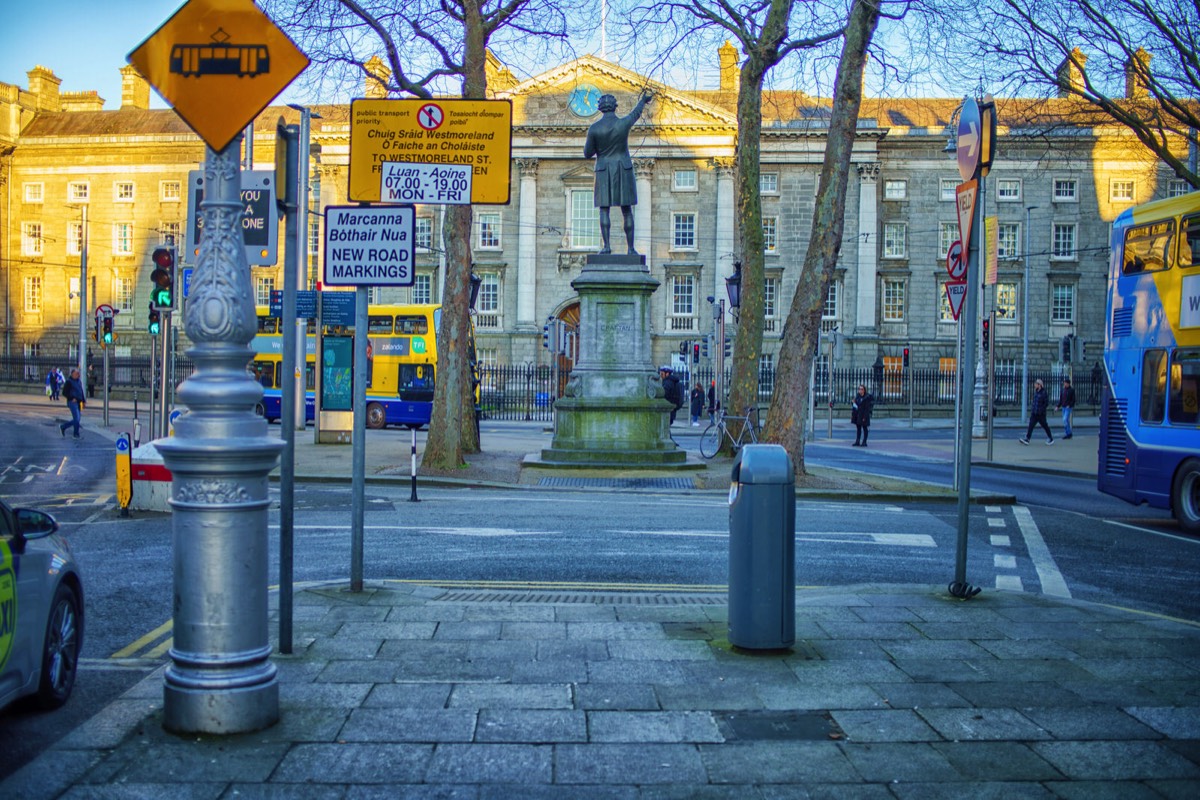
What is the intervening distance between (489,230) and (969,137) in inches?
2284

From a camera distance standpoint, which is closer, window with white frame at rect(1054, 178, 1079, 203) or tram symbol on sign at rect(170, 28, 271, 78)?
tram symbol on sign at rect(170, 28, 271, 78)

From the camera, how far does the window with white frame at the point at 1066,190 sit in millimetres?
64562

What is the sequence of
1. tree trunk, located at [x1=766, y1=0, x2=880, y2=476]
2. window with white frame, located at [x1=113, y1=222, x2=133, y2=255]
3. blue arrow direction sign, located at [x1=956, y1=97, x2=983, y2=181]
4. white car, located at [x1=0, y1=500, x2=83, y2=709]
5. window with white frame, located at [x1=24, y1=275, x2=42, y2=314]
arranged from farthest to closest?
window with white frame, located at [x1=24, y1=275, x2=42, y2=314]
window with white frame, located at [x1=113, y1=222, x2=133, y2=255]
tree trunk, located at [x1=766, y1=0, x2=880, y2=476]
blue arrow direction sign, located at [x1=956, y1=97, x2=983, y2=181]
white car, located at [x1=0, y1=500, x2=83, y2=709]

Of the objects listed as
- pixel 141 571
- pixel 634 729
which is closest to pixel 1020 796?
pixel 634 729

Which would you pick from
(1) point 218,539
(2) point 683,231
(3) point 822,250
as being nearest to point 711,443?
(3) point 822,250

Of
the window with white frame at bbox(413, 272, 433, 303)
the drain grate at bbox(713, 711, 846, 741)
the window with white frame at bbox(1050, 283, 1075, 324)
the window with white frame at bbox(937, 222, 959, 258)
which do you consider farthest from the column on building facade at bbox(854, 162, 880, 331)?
the drain grate at bbox(713, 711, 846, 741)

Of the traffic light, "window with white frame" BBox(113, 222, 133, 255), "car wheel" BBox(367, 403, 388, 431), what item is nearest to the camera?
the traffic light

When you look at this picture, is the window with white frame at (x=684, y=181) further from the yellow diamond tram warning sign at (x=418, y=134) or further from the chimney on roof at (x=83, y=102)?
the yellow diamond tram warning sign at (x=418, y=134)

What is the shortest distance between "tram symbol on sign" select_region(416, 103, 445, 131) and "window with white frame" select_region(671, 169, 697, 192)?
5707 cm

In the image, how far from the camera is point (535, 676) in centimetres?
591

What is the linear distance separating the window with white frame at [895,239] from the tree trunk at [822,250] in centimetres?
4657

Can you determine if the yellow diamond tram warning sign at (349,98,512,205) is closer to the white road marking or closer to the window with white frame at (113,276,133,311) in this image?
the white road marking

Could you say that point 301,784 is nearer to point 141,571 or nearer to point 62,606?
point 62,606

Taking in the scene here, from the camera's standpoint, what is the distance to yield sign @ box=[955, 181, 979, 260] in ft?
27.3
